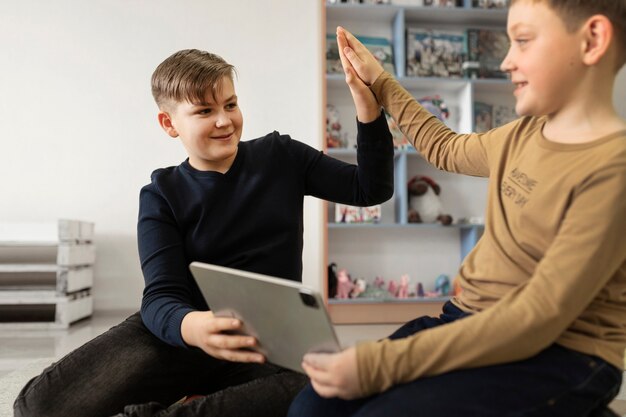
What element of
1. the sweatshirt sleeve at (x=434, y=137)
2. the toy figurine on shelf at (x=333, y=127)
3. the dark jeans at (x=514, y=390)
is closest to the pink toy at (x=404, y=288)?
the toy figurine on shelf at (x=333, y=127)

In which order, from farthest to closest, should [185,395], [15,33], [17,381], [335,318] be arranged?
1. [15,33]
2. [335,318]
3. [17,381]
4. [185,395]

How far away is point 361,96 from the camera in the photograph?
1.04 m

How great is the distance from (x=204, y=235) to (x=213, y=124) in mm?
229

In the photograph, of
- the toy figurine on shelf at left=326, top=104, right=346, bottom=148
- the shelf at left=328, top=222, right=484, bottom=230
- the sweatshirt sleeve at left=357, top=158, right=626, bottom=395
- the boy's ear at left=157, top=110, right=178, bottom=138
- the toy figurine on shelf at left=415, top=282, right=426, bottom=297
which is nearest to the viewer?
the sweatshirt sleeve at left=357, top=158, right=626, bottom=395

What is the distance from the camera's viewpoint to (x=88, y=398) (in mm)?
1047

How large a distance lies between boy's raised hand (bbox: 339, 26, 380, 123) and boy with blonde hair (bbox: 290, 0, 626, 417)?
0.33 m

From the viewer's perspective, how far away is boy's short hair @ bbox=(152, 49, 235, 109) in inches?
46.4

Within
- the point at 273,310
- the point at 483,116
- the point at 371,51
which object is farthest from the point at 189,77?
the point at 483,116

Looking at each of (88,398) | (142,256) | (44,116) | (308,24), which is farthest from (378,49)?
(88,398)

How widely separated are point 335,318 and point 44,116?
6.23 ft

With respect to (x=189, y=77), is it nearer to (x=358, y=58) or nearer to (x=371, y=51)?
(x=358, y=58)

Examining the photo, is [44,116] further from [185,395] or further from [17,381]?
[185,395]

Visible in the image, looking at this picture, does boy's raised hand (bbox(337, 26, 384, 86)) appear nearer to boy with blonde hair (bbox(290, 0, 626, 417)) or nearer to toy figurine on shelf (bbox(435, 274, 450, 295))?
boy with blonde hair (bbox(290, 0, 626, 417))

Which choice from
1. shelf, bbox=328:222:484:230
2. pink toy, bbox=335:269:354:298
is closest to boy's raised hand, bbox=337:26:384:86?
shelf, bbox=328:222:484:230
